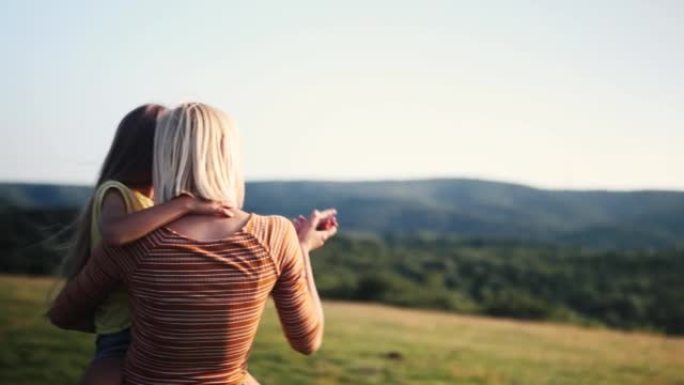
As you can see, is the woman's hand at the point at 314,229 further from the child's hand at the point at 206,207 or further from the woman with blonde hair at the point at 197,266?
the child's hand at the point at 206,207

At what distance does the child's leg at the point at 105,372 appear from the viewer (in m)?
1.54

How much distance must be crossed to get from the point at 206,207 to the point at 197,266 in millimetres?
106

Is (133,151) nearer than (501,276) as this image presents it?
Yes

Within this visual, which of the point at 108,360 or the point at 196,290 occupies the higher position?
the point at 196,290

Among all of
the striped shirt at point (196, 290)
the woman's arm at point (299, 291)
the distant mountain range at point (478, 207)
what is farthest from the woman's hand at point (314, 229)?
the distant mountain range at point (478, 207)

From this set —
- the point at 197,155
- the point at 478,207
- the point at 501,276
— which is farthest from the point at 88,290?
the point at 478,207

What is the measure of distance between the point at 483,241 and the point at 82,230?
10.8 m

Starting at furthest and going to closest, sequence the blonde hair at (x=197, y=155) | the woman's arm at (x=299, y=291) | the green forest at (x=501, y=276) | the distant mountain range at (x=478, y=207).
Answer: the distant mountain range at (x=478, y=207) → the green forest at (x=501, y=276) → the woman's arm at (x=299, y=291) → the blonde hair at (x=197, y=155)

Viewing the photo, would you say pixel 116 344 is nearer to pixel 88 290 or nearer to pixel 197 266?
pixel 88 290

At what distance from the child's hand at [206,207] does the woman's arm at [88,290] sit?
15 centimetres

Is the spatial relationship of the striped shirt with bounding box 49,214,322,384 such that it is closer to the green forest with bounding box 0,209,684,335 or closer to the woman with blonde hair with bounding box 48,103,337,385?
the woman with blonde hair with bounding box 48,103,337,385

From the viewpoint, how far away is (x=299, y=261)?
1.51 meters

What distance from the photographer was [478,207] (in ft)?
47.5

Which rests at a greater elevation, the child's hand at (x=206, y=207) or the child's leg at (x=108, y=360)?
the child's hand at (x=206, y=207)
